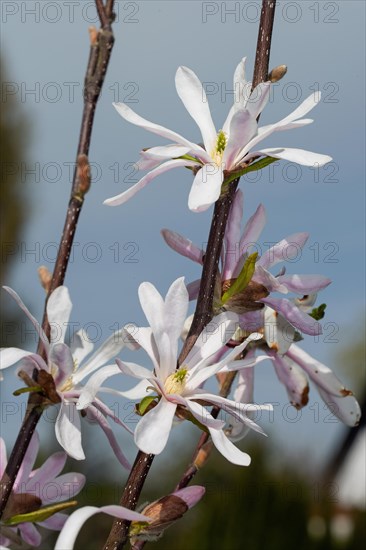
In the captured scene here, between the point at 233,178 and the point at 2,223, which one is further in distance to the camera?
the point at 2,223

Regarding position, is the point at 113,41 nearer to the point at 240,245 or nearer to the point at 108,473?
the point at 240,245

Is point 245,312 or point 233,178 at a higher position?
point 233,178

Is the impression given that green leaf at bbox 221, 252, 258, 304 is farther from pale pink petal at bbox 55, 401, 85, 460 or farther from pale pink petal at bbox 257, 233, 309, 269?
pale pink petal at bbox 55, 401, 85, 460

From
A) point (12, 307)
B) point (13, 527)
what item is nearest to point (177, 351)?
point (13, 527)

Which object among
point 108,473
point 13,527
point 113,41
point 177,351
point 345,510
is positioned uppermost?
point 113,41

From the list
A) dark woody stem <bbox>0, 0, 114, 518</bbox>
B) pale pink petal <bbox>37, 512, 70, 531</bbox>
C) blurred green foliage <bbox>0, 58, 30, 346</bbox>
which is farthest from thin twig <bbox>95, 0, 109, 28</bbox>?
blurred green foliage <bbox>0, 58, 30, 346</bbox>

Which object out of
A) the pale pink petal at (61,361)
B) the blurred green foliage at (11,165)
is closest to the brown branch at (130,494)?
the pale pink petal at (61,361)

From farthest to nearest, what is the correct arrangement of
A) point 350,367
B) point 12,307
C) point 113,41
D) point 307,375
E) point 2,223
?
point 350,367
point 2,223
point 12,307
point 307,375
point 113,41

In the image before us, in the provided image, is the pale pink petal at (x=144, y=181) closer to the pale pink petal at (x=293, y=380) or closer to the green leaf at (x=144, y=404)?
the green leaf at (x=144, y=404)
